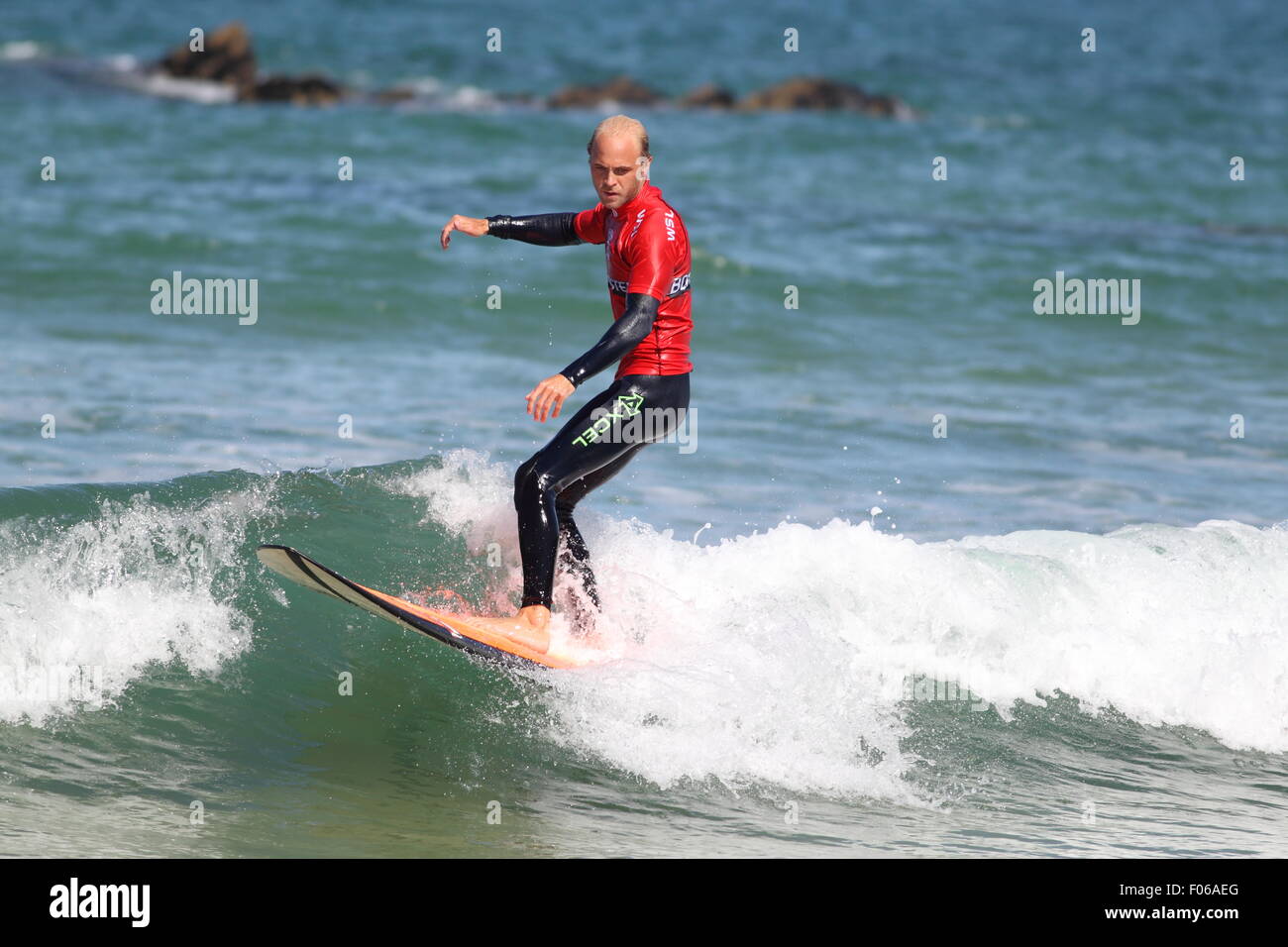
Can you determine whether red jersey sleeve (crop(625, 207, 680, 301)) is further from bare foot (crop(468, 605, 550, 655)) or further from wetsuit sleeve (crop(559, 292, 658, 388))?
bare foot (crop(468, 605, 550, 655))

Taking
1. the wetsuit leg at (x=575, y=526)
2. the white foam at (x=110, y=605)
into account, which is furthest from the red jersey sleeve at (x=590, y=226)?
the white foam at (x=110, y=605)

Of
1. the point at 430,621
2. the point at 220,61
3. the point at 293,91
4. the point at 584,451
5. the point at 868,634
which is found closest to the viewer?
the point at 584,451

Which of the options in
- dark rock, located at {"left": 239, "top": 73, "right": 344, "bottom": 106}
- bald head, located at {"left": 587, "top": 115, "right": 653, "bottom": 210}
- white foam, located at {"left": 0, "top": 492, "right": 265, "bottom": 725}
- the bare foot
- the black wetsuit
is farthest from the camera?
dark rock, located at {"left": 239, "top": 73, "right": 344, "bottom": 106}

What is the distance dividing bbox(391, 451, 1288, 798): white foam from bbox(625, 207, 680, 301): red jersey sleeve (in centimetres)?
162

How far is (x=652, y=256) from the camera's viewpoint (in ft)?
18.6

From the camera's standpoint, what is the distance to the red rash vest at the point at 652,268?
18.7 ft

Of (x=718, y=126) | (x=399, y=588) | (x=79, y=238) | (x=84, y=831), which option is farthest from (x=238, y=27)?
(x=84, y=831)

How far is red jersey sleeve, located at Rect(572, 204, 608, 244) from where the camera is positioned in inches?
247

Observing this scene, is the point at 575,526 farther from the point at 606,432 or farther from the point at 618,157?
the point at 618,157

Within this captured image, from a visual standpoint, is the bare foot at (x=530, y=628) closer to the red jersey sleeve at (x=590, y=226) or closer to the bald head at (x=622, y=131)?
the red jersey sleeve at (x=590, y=226)

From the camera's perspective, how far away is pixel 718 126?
2612 centimetres

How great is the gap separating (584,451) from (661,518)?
301 centimetres

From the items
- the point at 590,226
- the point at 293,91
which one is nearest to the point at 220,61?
the point at 293,91

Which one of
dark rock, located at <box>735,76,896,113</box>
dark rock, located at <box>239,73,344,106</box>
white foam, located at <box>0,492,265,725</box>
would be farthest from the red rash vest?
dark rock, located at <box>735,76,896,113</box>
